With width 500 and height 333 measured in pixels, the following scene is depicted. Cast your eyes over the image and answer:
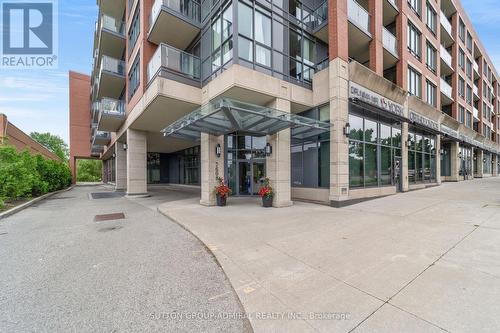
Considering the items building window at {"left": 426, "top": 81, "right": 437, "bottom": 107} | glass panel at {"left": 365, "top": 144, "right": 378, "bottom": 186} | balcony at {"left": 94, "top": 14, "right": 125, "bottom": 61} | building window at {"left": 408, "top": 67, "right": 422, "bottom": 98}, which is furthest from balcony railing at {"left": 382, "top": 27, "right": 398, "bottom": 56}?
balcony at {"left": 94, "top": 14, "right": 125, "bottom": 61}

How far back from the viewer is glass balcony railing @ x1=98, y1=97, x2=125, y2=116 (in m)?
16.8

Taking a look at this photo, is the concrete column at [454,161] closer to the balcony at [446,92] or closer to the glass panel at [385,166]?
the balcony at [446,92]

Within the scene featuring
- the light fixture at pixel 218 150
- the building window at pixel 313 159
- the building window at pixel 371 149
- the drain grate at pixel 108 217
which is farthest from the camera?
the building window at pixel 371 149

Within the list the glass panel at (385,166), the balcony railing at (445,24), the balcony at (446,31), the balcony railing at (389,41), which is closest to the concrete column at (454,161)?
the balcony at (446,31)

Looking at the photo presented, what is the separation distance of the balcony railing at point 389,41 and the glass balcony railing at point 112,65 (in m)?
19.9

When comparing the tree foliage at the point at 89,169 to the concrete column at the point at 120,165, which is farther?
the tree foliage at the point at 89,169

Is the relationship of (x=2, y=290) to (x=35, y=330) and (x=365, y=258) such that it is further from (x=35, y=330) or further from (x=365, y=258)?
(x=365, y=258)

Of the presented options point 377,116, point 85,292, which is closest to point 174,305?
point 85,292

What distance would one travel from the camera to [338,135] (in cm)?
1089

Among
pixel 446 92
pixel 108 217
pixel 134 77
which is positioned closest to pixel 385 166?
pixel 108 217

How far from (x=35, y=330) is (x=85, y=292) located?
811mm

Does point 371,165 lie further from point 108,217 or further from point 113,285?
point 108,217

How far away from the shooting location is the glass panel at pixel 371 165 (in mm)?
12636

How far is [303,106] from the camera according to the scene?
1226 centimetres
